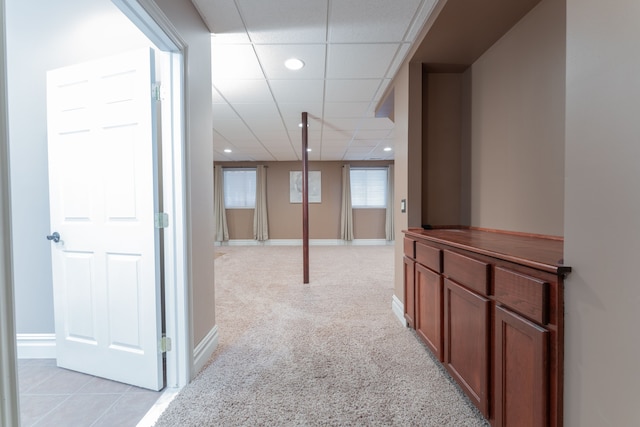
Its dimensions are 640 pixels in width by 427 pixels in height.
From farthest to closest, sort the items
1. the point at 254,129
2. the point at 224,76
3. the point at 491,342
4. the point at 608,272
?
1. the point at 254,129
2. the point at 224,76
3. the point at 491,342
4. the point at 608,272

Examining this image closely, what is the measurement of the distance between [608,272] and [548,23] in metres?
1.58

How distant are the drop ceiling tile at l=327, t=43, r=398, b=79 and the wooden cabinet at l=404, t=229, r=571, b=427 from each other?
162cm

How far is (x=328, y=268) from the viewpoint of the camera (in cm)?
475

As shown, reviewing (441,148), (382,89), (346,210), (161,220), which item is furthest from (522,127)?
(346,210)

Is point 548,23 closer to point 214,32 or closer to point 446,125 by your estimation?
point 446,125

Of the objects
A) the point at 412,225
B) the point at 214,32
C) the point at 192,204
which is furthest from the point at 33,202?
the point at 412,225

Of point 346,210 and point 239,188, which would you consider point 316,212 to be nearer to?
point 346,210

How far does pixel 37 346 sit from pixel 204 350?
4.22 ft

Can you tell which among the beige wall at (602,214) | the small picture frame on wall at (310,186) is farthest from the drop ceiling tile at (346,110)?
the small picture frame on wall at (310,186)

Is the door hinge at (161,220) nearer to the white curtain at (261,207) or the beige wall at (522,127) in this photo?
the beige wall at (522,127)

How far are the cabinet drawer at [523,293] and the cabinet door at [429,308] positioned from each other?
0.56 meters

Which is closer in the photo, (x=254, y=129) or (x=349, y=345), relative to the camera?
(x=349, y=345)

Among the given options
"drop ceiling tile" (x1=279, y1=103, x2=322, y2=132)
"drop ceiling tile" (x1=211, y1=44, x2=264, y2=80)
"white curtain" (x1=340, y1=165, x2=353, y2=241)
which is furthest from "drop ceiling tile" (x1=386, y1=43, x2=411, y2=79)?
"white curtain" (x1=340, y1=165, x2=353, y2=241)

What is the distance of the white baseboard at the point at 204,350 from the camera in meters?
1.70
